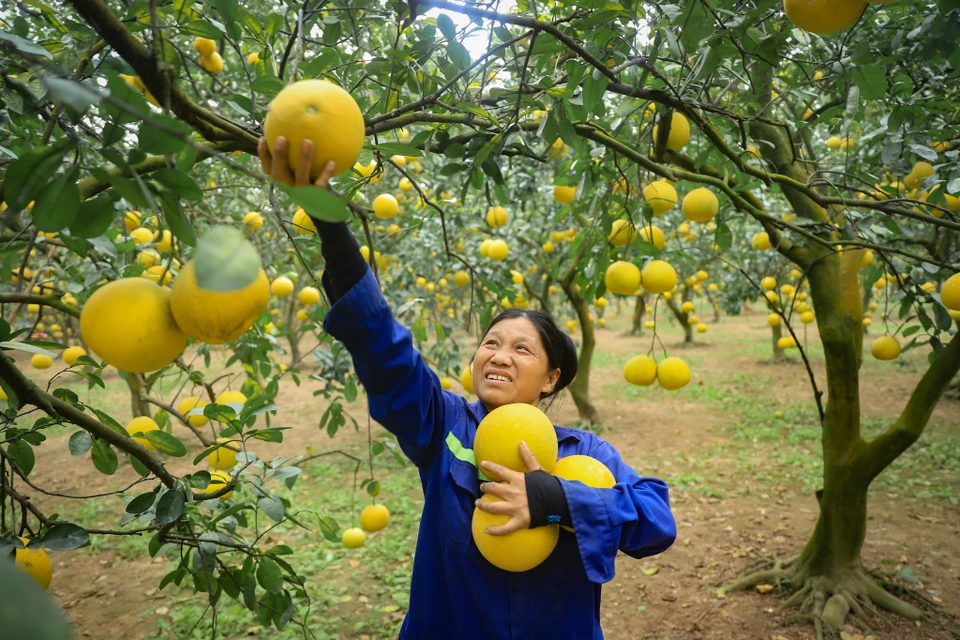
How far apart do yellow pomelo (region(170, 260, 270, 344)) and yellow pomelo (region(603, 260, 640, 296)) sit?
1609mm

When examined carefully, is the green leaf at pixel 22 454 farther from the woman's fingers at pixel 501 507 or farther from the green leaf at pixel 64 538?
the woman's fingers at pixel 501 507

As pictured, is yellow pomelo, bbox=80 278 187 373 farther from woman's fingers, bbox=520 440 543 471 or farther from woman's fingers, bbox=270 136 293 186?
woman's fingers, bbox=520 440 543 471

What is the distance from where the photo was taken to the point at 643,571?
3863mm

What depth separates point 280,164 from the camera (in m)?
0.73

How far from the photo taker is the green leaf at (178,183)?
0.71m

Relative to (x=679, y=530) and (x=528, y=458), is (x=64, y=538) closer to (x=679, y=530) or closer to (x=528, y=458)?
(x=528, y=458)

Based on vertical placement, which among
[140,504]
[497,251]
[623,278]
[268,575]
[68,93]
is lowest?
[268,575]

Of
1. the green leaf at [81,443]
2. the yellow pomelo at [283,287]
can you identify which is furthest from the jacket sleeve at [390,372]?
the yellow pomelo at [283,287]

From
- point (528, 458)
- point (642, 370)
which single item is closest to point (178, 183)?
point (528, 458)

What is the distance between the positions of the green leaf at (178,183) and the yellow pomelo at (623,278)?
171 centimetres

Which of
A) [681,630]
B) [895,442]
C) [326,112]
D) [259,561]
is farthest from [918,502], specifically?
[326,112]

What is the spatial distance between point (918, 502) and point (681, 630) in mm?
2927

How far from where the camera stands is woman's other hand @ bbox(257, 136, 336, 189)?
0.71 meters

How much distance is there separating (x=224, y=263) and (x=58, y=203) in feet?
1.19
